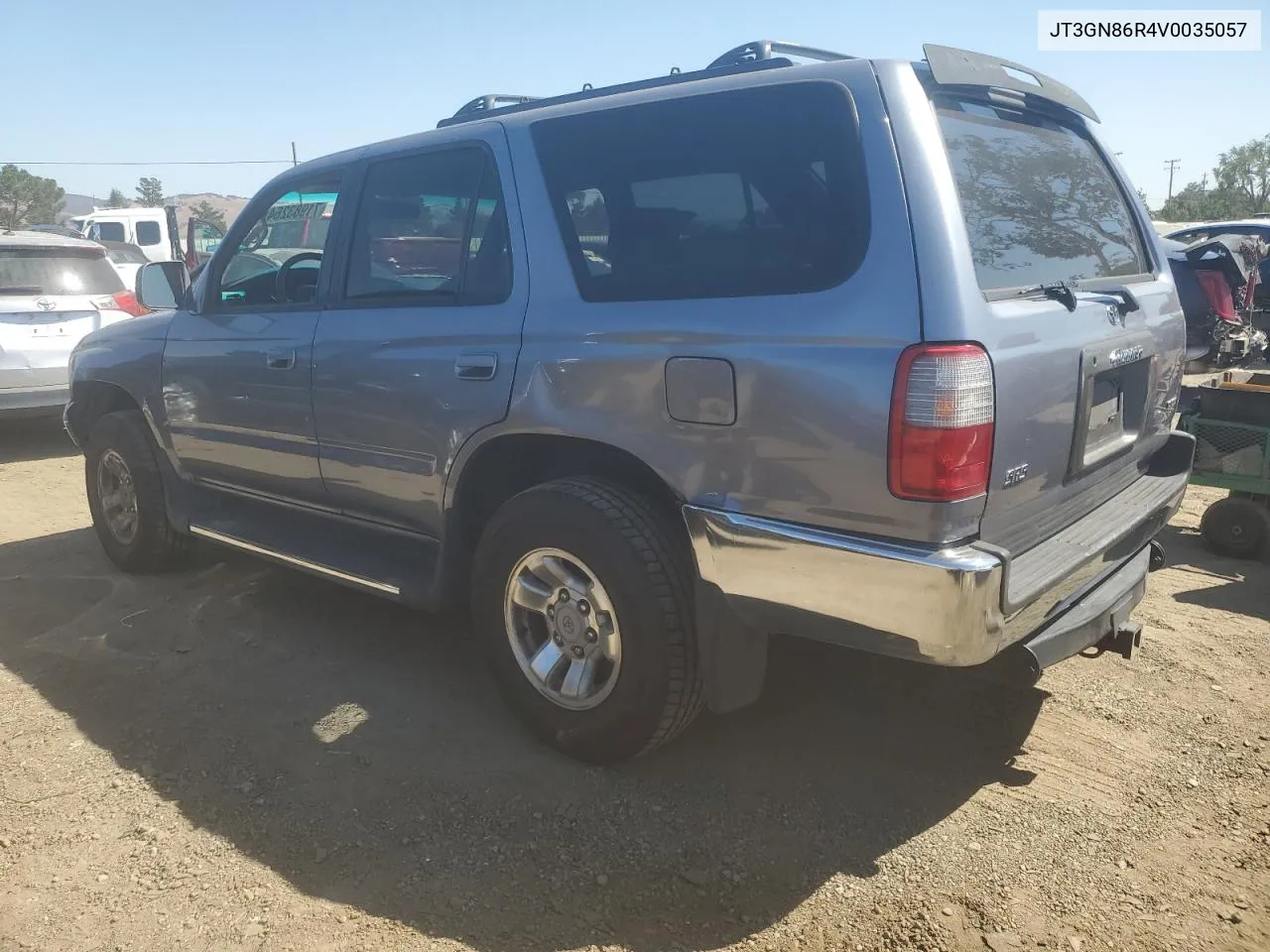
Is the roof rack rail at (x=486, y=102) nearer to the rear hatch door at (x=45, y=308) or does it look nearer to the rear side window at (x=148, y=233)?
the rear hatch door at (x=45, y=308)

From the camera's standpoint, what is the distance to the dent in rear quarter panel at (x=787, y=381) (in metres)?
2.28

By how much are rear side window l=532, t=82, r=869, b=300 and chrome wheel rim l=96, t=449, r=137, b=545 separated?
9.88 feet

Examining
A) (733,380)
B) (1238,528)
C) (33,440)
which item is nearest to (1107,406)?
(733,380)

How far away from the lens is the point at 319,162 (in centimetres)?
388

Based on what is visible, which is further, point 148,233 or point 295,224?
point 148,233

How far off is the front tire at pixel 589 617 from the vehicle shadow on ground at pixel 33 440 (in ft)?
21.5

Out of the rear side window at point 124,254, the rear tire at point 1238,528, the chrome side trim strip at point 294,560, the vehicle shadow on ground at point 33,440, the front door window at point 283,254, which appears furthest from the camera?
the rear side window at point 124,254

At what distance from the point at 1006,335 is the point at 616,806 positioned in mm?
1685

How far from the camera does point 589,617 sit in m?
A: 2.91

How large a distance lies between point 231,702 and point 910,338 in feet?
8.90

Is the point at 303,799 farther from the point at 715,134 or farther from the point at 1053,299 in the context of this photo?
the point at 1053,299

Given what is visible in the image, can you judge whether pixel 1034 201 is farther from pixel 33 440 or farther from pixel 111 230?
pixel 111 230

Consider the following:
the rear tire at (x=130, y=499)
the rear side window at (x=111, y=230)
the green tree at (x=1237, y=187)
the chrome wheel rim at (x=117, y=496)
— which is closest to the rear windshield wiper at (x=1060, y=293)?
the rear tire at (x=130, y=499)

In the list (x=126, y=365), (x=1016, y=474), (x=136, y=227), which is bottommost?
(x=1016, y=474)
